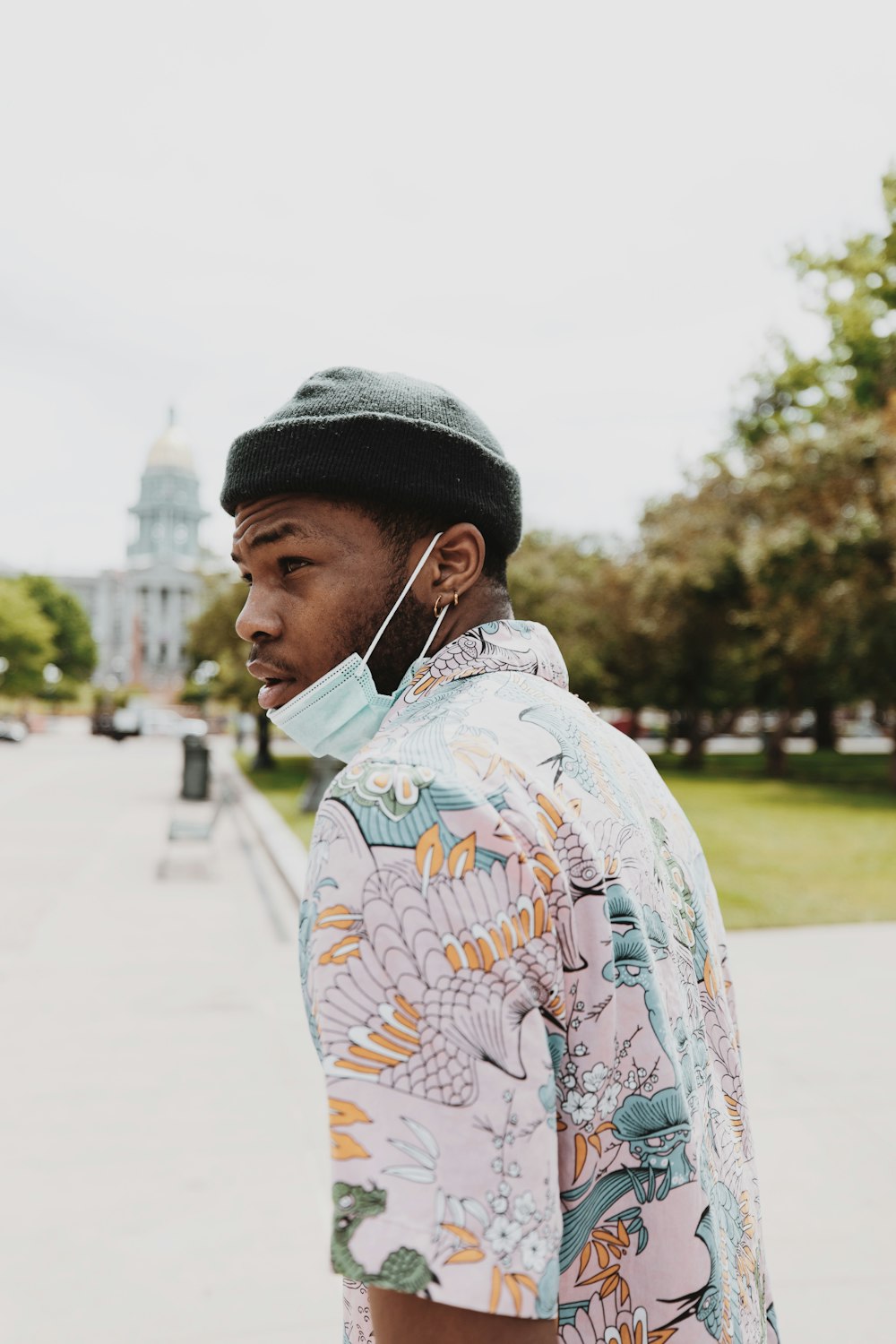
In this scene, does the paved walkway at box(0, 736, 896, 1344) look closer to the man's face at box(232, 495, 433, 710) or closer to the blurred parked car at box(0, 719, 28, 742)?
the man's face at box(232, 495, 433, 710)

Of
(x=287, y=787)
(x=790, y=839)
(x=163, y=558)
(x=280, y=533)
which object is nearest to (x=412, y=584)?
(x=280, y=533)

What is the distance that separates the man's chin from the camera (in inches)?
57.7

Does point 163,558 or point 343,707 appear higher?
point 343,707

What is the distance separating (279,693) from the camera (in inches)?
58.8

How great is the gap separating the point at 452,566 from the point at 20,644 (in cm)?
7196

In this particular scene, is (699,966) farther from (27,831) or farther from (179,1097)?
(27,831)

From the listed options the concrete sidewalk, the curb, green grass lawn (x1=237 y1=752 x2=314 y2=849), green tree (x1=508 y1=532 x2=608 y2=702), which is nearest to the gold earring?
the concrete sidewalk

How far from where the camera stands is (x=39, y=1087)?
17.2 feet

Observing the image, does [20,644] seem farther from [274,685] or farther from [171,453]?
[274,685]

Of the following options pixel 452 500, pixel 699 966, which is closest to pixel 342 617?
pixel 452 500

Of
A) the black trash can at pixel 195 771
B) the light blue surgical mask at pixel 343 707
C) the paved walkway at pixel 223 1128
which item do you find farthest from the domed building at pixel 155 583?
the light blue surgical mask at pixel 343 707

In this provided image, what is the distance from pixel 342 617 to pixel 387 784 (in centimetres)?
43

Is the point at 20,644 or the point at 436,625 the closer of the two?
the point at 436,625

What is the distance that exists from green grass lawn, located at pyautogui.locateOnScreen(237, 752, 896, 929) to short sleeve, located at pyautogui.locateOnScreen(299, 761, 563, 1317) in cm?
854
